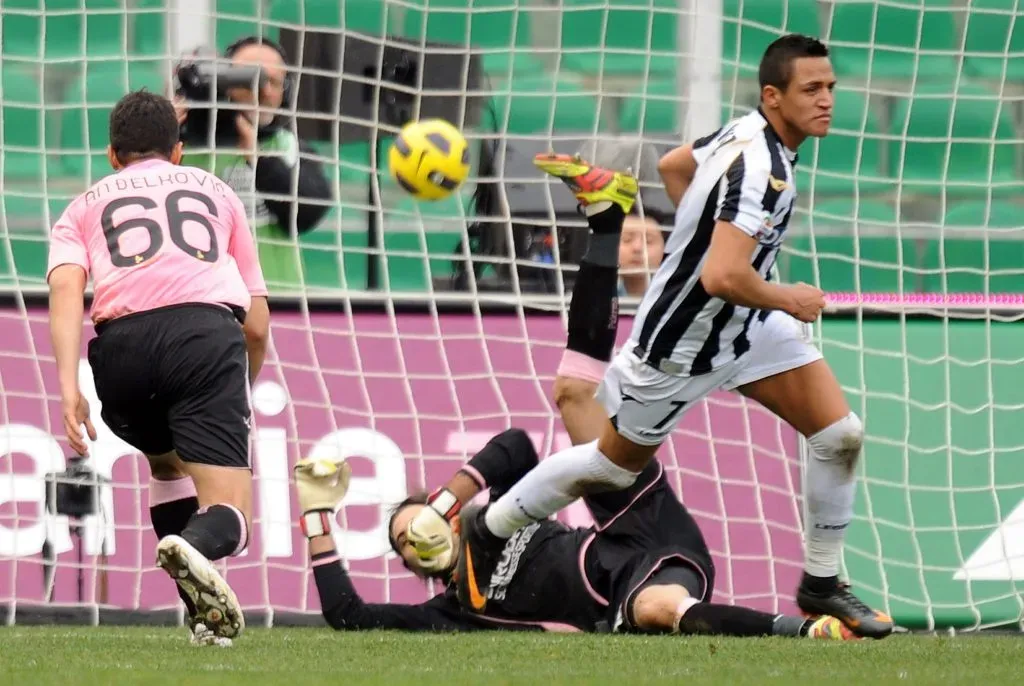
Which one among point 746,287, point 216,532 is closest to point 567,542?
point 746,287

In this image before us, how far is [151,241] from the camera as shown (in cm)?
451

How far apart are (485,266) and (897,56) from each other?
9.07 feet

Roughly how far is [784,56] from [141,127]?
1.73 metres

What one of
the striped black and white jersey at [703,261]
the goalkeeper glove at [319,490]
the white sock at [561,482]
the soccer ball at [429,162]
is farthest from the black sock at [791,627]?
the soccer ball at [429,162]

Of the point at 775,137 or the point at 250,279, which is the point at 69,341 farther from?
the point at 775,137

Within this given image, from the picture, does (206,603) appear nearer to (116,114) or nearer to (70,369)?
(70,369)

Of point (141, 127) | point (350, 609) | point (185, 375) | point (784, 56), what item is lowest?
point (350, 609)

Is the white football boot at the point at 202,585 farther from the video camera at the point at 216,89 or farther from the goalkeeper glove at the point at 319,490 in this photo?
the video camera at the point at 216,89

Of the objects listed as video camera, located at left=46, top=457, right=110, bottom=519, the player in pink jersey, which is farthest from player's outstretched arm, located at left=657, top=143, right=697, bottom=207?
video camera, located at left=46, top=457, right=110, bottom=519

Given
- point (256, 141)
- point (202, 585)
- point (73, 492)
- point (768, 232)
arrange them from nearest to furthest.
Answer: point (202, 585) → point (768, 232) → point (73, 492) → point (256, 141)

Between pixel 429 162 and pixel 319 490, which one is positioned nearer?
pixel 319 490

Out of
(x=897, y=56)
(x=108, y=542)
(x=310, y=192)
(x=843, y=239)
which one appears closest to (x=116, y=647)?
(x=108, y=542)

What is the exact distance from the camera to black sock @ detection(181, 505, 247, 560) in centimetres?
421

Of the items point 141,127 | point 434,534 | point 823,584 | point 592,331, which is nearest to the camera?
point 141,127
